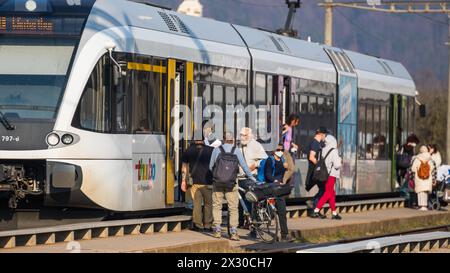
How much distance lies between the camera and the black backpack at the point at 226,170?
66.6 feet

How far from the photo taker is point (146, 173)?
21422 millimetres

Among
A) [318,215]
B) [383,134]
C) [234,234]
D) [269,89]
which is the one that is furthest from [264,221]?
[383,134]

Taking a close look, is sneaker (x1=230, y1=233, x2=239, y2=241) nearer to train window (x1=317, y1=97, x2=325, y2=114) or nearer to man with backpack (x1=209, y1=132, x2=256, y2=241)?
man with backpack (x1=209, y1=132, x2=256, y2=241)

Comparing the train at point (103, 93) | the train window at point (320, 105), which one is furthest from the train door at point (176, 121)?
the train window at point (320, 105)

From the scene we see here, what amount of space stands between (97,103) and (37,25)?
4.84 ft

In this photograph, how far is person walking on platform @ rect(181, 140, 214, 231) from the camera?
845 inches

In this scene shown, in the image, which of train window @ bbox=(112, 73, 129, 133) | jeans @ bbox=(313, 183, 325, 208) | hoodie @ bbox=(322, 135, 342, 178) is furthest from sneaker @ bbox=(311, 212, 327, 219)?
train window @ bbox=(112, 73, 129, 133)

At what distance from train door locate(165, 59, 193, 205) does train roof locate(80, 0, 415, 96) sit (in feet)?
0.87

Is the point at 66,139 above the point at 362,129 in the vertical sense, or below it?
below

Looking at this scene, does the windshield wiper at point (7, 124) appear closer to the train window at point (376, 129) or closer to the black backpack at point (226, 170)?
the black backpack at point (226, 170)

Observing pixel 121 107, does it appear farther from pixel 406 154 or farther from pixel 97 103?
pixel 406 154

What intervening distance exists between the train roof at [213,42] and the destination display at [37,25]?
29cm
